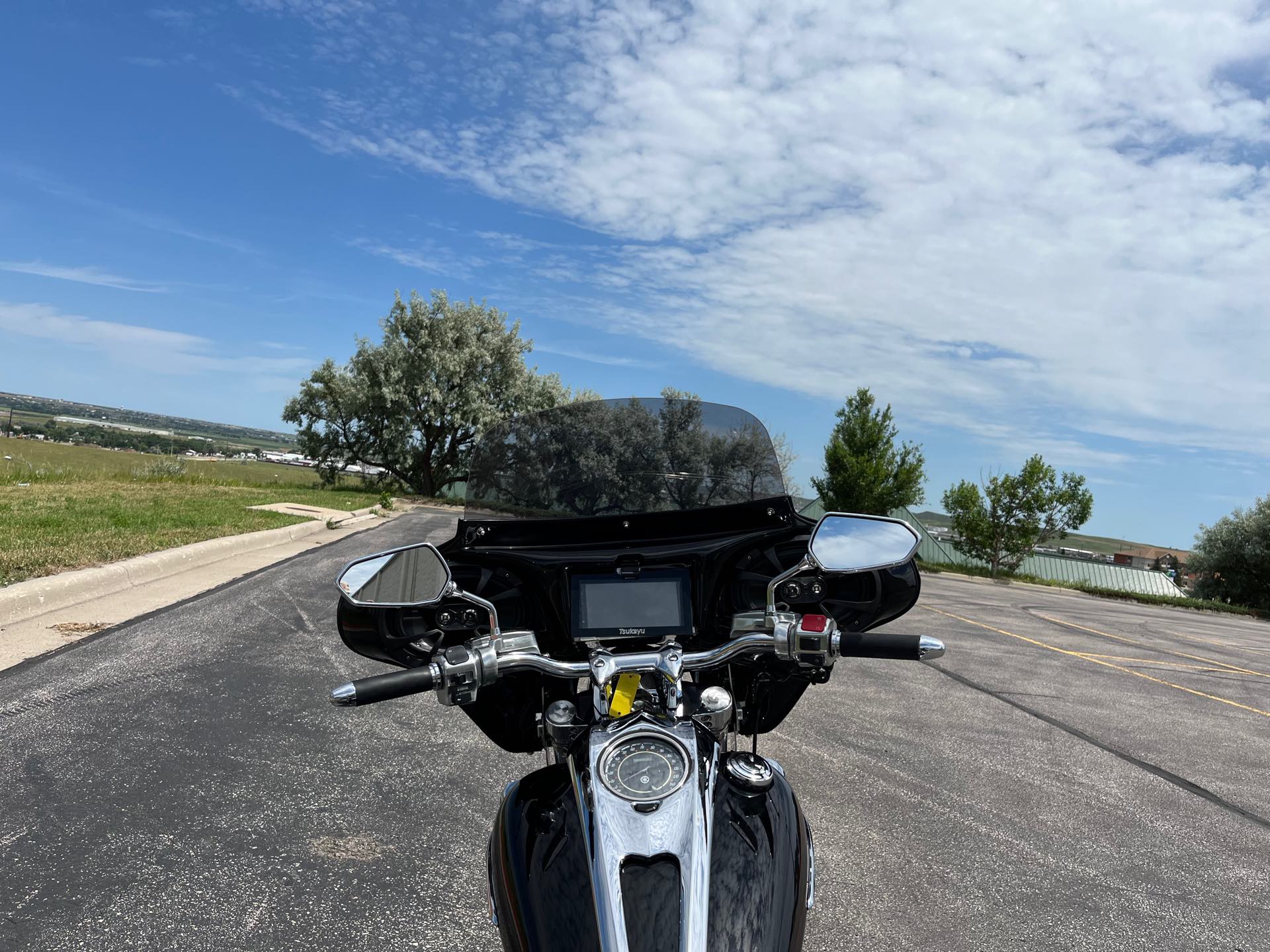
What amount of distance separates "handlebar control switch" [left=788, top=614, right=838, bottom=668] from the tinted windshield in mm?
675

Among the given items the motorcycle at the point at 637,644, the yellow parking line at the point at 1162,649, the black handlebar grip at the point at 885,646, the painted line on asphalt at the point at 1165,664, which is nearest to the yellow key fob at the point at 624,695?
the motorcycle at the point at 637,644

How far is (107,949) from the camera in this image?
2.71 metres

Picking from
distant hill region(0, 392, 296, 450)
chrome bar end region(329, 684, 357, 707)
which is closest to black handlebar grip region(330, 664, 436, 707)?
chrome bar end region(329, 684, 357, 707)

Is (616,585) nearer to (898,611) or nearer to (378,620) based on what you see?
(378,620)

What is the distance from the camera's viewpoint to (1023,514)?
42906 mm

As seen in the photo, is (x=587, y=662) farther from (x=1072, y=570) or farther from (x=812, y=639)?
(x=1072, y=570)

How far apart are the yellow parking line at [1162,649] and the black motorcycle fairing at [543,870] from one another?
11.9 metres

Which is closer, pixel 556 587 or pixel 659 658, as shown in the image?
pixel 659 658

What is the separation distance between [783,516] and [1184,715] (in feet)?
22.3

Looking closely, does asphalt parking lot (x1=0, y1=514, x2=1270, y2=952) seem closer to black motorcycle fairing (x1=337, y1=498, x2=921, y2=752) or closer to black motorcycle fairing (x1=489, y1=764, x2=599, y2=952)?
black motorcycle fairing (x1=337, y1=498, x2=921, y2=752)

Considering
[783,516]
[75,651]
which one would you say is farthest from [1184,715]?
[75,651]

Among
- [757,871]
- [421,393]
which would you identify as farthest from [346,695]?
[421,393]

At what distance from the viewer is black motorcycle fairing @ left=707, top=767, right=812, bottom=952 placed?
1413 millimetres

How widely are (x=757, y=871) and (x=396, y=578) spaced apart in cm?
112
